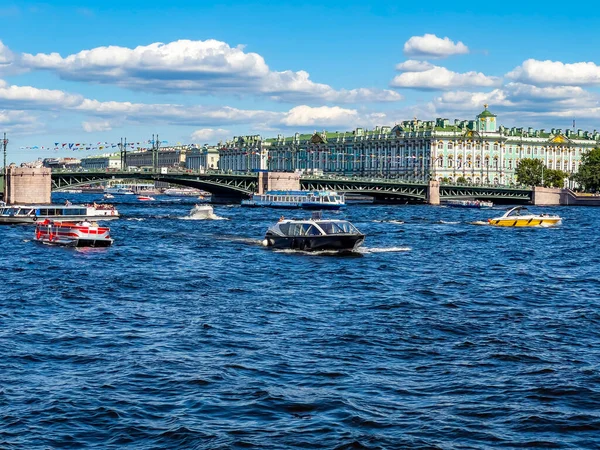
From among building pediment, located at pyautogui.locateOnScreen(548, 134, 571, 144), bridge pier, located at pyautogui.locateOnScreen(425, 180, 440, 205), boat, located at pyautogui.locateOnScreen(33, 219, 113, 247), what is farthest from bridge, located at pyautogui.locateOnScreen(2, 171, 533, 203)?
boat, located at pyautogui.locateOnScreen(33, 219, 113, 247)

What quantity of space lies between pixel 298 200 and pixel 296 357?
89.5 meters

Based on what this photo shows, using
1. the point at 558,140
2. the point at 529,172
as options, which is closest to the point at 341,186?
the point at 529,172

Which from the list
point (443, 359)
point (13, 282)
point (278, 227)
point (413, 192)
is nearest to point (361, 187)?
point (413, 192)

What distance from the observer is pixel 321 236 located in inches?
1692

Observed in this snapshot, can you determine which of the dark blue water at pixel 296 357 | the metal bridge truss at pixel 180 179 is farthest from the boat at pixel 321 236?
the metal bridge truss at pixel 180 179

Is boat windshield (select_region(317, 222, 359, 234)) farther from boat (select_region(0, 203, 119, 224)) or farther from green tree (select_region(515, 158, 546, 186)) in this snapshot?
green tree (select_region(515, 158, 546, 186))

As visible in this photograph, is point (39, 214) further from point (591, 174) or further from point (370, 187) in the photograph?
point (591, 174)

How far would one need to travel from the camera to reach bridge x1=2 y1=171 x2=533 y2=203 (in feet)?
345

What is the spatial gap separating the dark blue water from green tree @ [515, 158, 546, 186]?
120 m

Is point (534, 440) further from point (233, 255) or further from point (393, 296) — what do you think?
point (233, 255)

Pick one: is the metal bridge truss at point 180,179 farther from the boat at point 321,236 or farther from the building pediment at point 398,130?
the building pediment at point 398,130

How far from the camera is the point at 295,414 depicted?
15.8 meters

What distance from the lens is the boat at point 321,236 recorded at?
42.8 m

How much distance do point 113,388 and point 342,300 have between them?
11.8m
